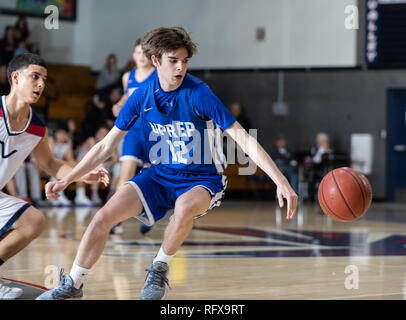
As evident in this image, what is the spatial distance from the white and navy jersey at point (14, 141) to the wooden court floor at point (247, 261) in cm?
75

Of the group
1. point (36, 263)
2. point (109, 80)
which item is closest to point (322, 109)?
point (109, 80)

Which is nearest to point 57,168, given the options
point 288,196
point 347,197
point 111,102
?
point 288,196

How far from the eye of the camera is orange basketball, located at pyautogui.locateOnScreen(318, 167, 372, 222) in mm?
4129

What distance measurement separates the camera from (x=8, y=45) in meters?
13.8

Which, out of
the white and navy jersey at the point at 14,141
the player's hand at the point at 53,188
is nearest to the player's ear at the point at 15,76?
the white and navy jersey at the point at 14,141

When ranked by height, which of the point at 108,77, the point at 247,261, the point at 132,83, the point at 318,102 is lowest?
the point at 247,261

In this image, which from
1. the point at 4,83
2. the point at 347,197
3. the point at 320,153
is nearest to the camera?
the point at 347,197

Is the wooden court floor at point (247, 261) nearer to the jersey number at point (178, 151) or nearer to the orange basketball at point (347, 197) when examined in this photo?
the orange basketball at point (347, 197)

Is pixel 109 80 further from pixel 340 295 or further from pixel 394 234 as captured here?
pixel 340 295

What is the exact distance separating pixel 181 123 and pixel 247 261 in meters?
1.92

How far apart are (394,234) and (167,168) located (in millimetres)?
4517

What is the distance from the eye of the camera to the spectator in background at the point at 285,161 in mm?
13386

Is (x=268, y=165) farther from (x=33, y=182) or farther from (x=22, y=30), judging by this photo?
(x=22, y=30)

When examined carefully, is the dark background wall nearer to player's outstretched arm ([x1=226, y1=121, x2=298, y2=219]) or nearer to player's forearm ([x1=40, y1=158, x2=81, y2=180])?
player's forearm ([x1=40, y1=158, x2=81, y2=180])
